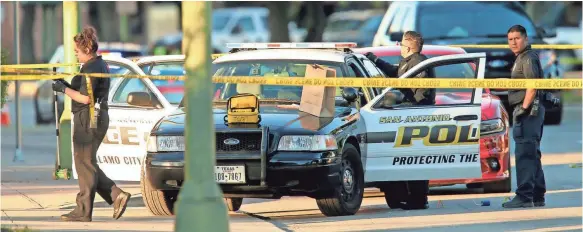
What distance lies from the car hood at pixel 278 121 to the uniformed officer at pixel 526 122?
1.65 metres

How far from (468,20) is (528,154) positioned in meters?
8.84

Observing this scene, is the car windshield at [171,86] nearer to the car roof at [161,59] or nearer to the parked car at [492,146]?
the car roof at [161,59]

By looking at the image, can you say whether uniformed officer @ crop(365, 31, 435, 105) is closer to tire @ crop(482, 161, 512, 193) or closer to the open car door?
tire @ crop(482, 161, 512, 193)

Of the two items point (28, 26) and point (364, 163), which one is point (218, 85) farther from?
point (28, 26)

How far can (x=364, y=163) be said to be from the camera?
12.1m

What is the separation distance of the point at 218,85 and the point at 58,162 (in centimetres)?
236

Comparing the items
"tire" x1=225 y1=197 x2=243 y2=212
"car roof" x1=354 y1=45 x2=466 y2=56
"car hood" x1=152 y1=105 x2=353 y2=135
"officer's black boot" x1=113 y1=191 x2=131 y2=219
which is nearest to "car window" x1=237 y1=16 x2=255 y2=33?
"car roof" x1=354 y1=45 x2=466 y2=56

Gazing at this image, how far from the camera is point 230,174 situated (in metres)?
11.2

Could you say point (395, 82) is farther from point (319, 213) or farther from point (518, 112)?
point (518, 112)

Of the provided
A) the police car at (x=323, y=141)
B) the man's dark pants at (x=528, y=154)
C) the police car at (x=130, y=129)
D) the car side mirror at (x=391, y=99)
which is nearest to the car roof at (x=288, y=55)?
the police car at (x=323, y=141)

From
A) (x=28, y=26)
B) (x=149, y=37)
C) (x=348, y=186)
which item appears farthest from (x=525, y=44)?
(x=149, y=37)

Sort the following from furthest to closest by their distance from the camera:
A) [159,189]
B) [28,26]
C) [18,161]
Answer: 1. [28,26]
2. [18,161]
3. [159,189]

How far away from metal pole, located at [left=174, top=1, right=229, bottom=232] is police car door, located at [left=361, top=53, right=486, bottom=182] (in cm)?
372

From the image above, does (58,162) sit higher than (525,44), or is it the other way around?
(525,44)
